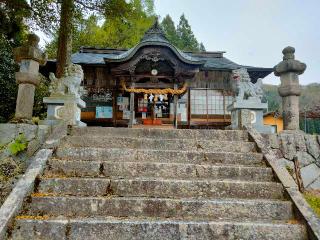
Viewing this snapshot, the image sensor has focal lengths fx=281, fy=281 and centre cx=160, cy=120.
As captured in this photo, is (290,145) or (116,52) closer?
A: (290,145)

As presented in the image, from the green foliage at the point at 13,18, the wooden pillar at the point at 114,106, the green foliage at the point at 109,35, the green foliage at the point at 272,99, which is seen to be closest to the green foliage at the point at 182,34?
the green foliage at the point at 109,35

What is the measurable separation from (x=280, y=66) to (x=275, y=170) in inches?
119

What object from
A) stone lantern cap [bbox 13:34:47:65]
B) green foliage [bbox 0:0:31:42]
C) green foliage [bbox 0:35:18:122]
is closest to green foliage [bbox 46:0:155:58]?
green foliage [bbox 0:0:31:42]

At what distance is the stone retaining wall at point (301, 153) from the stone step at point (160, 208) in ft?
7.10

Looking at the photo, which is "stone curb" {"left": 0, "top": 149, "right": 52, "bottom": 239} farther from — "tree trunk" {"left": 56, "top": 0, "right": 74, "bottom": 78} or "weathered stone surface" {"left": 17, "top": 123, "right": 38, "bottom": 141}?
"tree trunk" {"left": 56, "top": 0, "right": 74, "bottom": 78}

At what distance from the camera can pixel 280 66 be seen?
6.09 meters

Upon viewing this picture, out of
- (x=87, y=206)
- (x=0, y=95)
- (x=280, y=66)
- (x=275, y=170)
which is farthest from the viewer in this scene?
(x=0, y=95)

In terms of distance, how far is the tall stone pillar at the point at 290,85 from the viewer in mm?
5957

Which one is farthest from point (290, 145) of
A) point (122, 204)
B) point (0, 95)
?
point (0, 95)

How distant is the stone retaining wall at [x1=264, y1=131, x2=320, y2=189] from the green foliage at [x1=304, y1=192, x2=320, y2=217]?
312mm

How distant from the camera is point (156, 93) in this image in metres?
11.6

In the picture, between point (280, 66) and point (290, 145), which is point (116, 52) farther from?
point (290, 145)

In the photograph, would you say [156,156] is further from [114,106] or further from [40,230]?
[114,106]

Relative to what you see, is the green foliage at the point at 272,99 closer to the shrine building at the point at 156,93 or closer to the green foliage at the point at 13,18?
the shrine building at the point at 156,93
